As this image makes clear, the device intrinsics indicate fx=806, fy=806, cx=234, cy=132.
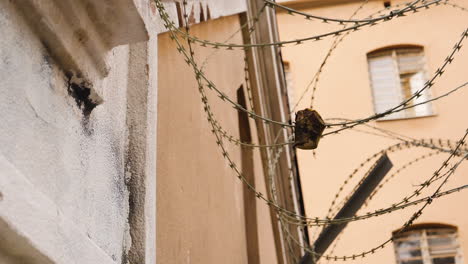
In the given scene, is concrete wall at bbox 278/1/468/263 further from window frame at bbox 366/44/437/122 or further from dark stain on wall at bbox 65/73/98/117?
dark stain on wall at bbox 65/73/98/117

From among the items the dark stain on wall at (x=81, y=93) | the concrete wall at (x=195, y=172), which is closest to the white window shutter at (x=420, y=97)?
the concrete wall at (x=195, y=172)

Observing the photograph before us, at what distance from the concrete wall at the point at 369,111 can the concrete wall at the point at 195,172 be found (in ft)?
28.2

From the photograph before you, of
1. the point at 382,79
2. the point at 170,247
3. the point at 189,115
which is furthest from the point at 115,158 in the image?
the point at 382,79

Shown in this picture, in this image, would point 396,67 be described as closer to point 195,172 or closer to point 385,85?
point 385,85

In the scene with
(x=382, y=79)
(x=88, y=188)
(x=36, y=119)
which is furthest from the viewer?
(x=382, y=79)

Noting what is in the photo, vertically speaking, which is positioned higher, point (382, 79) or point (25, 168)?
point (382, 79)

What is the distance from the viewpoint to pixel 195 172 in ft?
14.4

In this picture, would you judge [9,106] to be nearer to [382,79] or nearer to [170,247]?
[170,247]

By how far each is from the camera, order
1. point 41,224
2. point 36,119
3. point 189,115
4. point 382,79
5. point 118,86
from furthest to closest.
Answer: point 382,79
point 189,115
point 118,86
point 36,119
point 41,224

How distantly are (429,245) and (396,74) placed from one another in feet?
11.3

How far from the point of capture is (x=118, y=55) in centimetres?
271

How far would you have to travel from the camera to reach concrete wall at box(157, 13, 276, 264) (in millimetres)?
3688

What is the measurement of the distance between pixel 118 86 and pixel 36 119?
716mm

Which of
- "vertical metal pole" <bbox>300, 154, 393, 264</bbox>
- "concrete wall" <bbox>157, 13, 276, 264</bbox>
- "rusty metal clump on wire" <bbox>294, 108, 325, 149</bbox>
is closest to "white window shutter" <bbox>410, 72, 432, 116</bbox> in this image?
"concrete wall" <bbox>157, 13, 276, 264</bbox>
